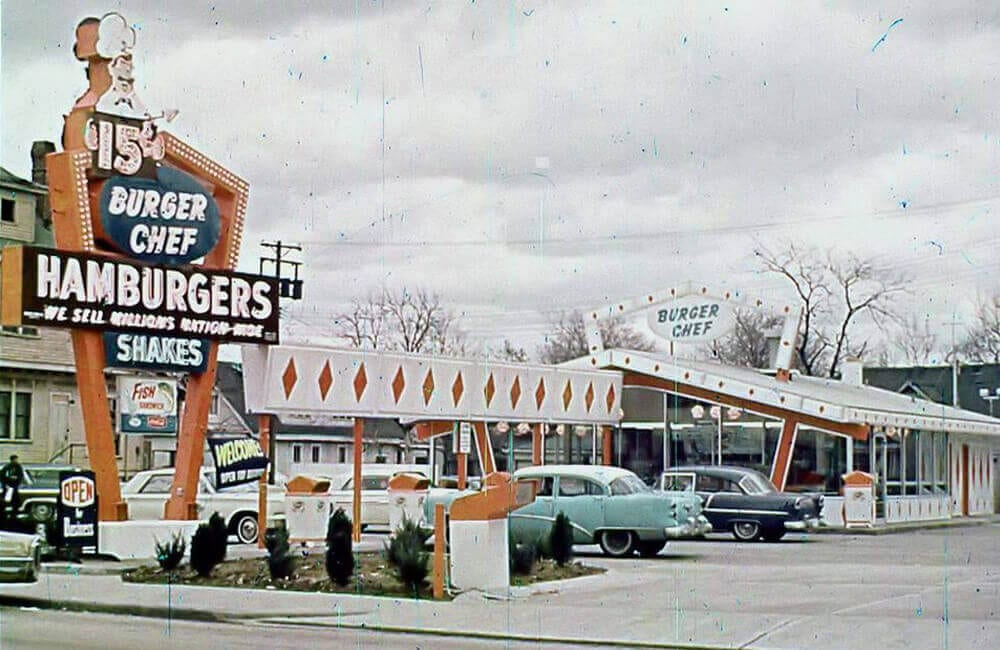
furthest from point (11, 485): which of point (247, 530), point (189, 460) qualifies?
point (247, 530)

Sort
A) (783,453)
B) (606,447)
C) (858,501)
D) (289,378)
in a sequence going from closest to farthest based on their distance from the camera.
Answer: (289,378)
(858,501)
(783,453)
(606,447)

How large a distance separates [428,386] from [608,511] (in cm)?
608

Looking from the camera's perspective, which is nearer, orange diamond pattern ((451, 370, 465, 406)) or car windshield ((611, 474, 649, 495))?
car windshield ((611, 474, 649, 495))

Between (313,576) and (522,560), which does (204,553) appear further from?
(522,560)

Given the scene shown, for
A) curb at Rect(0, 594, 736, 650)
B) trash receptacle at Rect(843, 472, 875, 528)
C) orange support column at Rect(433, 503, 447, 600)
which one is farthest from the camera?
trash receptacle at Rect(843, 472, 875, 528)

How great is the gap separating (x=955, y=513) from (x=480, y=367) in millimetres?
18801

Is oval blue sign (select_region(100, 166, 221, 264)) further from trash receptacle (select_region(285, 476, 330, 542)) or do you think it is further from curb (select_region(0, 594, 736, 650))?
curb (select_region(0, 594, 736, 650))

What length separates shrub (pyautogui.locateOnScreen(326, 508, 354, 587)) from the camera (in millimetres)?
18766

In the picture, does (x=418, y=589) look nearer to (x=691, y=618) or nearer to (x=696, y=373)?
(x=691, y=618)

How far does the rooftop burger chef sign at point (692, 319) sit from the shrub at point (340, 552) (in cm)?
1940

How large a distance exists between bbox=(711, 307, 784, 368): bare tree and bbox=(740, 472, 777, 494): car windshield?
7.54m

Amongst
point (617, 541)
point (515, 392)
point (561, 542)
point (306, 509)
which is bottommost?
point (617, 541)

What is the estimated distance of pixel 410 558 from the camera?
60.3 ft

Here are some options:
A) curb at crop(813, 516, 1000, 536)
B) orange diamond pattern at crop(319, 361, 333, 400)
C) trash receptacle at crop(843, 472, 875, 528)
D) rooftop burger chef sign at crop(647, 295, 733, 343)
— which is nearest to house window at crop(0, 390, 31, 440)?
rooftop burger chef sign at crop(647, 295, 733, 343)
